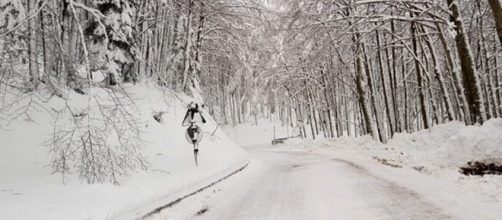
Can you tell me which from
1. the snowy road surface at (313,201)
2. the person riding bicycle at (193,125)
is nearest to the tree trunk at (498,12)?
the snowy road surface at (313,201)

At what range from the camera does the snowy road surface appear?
690 centimetres

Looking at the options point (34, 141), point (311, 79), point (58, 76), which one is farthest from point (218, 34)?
point (34, 141)

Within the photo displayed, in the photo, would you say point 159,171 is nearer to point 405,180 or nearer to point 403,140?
point 405,180

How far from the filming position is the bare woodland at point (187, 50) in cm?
952

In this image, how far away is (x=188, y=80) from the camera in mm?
24766

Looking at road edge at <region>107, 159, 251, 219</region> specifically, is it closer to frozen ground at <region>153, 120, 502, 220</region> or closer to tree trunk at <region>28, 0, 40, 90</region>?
frozen ground at <region>153, 120, 502, 220</region>

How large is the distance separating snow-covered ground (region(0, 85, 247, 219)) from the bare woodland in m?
0.37

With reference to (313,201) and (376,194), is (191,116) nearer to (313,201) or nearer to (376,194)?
(313,201)

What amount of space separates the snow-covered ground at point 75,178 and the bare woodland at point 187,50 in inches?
14.6

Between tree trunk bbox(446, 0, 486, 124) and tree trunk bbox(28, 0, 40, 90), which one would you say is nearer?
tree trunk bbox(28, 0, 40, 90)

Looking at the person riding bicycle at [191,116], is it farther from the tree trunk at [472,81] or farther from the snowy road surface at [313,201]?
the tree trunk at [472,81]

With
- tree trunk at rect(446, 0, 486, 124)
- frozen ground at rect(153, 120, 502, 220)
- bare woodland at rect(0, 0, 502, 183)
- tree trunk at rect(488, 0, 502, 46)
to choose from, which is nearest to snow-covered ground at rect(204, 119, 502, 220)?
frozen ground at rect(153, 120, 502, 220)

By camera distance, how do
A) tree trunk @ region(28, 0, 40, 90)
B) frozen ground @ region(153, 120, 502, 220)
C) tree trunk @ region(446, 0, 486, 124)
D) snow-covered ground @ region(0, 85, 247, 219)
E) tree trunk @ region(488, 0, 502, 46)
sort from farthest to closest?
tree trunk @ region(446, 0, 486, 124) < tree trunk @ region(488, 0, 502, 46) < tree trunk @ region(28, 0, 40, 90) < snow-covered ground @ region(0, 85, 247, 219) < frozen ground @ region(153, 120, 502, 220)

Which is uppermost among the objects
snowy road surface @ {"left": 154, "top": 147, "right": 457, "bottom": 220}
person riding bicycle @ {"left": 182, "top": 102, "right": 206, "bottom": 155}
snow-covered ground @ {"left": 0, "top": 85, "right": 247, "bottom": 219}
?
person riding bicycle @ {"left": 182, "top": 102, "right": 206, "bottom": 155}
